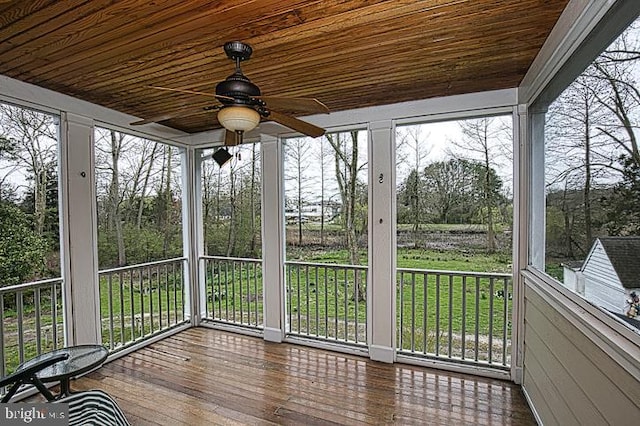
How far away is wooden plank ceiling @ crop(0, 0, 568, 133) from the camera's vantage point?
1768 mm

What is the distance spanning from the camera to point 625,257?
4.28ft

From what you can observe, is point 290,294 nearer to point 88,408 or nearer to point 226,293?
point 226,293

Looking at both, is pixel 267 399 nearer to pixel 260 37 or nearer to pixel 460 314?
pixel 460 314

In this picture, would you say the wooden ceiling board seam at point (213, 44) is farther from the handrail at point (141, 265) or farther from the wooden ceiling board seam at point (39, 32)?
the handrail at point (141, 265)

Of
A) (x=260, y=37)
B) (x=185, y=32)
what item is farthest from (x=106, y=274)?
(x=260, y=37)

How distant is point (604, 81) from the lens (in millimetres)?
1460

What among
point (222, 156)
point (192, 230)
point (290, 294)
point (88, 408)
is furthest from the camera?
point (192, 230)

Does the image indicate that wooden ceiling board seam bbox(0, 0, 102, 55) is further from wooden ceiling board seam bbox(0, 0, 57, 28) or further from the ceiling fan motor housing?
the ceiling fan motor housing

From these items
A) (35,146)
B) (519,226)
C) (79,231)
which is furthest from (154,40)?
(519,226)

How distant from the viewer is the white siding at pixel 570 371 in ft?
4.00

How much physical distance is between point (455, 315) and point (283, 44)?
292 centimetres

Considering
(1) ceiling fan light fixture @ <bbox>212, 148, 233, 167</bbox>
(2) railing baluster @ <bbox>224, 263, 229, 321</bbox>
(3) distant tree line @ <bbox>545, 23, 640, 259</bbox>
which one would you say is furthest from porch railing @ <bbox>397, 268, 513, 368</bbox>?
(2) railing baluster @ <bbox>224, 263, 229, 321</bbox>

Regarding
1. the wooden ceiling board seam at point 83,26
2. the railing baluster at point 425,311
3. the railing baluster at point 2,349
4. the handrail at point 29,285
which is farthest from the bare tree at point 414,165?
the railing baluster at point 2,349

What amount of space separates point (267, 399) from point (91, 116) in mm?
3072
